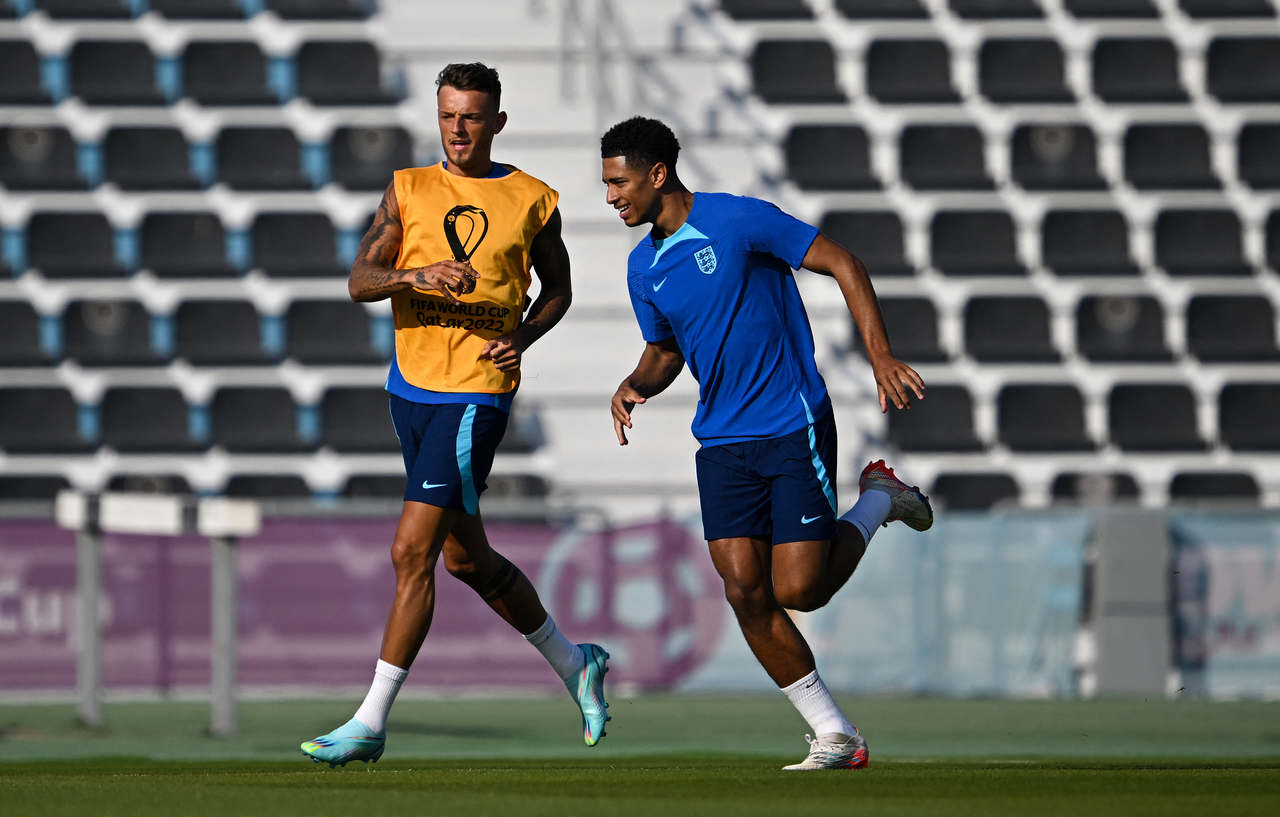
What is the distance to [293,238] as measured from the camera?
18844 mm

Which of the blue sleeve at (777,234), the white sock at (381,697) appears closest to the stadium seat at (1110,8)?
the blue sleeve at (777,234)

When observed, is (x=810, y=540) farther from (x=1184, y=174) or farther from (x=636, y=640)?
(x=1184, y=174)

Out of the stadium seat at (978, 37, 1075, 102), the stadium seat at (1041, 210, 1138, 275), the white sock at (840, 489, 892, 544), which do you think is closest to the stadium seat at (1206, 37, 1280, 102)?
the stadium seat at (978, 37, 1075, 102)

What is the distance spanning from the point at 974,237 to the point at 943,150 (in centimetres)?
97

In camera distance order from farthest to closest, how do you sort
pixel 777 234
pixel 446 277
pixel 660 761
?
pixel 660 761, pixel 777 234, pixel 446 277

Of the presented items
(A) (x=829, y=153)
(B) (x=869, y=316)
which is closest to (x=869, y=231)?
(A) (x=829, y=153)

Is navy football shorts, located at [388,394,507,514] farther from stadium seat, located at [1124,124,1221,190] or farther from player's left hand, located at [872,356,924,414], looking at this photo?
stadium seat, located at [1124,124,1221,190]

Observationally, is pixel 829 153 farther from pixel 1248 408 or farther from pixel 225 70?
pixel 225 70

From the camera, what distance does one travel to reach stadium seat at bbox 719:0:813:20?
65.2ft

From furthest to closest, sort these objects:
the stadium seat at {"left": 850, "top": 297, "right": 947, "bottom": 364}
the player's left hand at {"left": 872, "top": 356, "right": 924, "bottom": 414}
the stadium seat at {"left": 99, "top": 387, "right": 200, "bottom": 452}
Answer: the stadium seat at {"left": 850, "top": 297, "right": 947, "bottom": 364} → the stadium seat at {"left": 99, "top": 387, "right": 200, "bottom": 452} → the player's left hand at {"left": 872, "top": 356, "right": 924, "bottom": 414}

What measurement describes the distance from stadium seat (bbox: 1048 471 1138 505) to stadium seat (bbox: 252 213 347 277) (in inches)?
286

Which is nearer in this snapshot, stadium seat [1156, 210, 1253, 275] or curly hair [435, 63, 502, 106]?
curly hair [435, 63, 502, 106]

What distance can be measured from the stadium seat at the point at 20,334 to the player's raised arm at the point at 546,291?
12.5 meters

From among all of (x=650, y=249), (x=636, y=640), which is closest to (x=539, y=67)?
(x=636, y=640)
